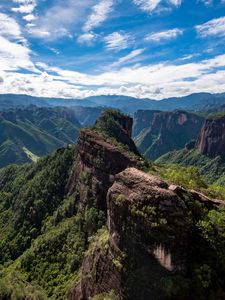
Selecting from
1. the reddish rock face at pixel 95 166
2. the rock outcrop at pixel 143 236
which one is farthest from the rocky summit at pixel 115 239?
the reddish rock face at pixel 95 166

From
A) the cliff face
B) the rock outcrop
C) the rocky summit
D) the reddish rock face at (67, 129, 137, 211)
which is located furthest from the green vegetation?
the rock outcrop

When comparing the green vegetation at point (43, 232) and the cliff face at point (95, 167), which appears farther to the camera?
the cliff face at point (95, 167)

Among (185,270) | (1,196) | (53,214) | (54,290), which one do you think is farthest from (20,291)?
(1,196)

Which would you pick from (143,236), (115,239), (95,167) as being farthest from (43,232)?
(143,236)

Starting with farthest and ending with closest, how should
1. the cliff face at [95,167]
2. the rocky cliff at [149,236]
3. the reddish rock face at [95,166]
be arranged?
1. the reddish rock face at [95,166]
2. the cliff face at [95,167]
3. the rocky cliff at [149,236]

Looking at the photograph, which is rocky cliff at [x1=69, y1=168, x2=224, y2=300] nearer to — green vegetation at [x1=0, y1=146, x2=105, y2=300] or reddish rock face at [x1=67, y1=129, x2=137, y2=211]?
green vegetation at [x1=0, y1=146, x2=105, y2=300]

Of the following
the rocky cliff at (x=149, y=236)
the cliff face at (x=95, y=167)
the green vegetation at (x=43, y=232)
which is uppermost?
the rocky cliff at (x=149, y=236)

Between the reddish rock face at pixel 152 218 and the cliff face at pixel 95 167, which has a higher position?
the reddish rock face at pixel 152 218

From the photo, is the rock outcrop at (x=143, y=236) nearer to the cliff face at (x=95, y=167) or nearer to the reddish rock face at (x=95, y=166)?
the cliff face at (x=95, y=167)

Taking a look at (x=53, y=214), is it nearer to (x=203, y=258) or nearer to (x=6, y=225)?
(x=6, y=225)

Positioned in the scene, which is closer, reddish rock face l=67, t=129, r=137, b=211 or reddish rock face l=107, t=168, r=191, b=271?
reddish rock face l=107, t=168, r=191, b=271
